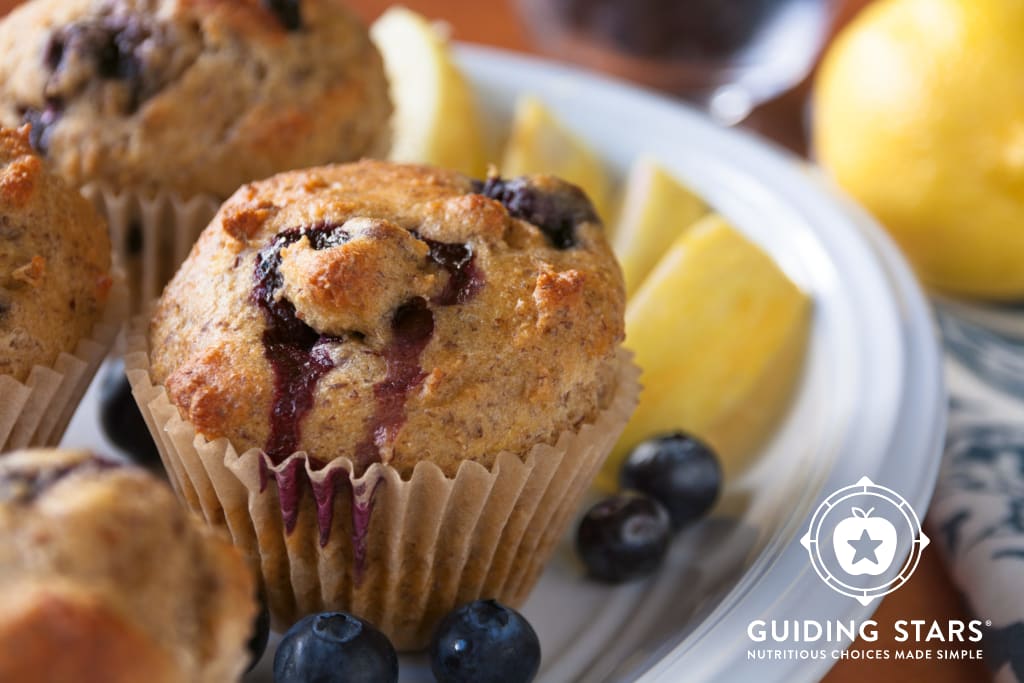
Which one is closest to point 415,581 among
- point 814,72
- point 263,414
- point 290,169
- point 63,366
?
point 263,414

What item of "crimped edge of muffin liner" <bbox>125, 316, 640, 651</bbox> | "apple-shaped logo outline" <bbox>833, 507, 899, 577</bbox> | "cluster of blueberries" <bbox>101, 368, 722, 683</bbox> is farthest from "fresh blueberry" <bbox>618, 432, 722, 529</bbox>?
"apple-shaped logo outline" <bbox>833, 507, 899, 577</bbox>

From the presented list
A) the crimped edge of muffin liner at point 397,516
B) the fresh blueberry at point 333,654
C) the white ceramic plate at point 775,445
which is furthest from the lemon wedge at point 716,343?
the fresh blueberry at point 333,654

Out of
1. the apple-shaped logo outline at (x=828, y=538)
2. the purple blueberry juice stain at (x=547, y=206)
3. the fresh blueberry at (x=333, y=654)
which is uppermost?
the purple blueberry juice stain at (x=547, y=206)

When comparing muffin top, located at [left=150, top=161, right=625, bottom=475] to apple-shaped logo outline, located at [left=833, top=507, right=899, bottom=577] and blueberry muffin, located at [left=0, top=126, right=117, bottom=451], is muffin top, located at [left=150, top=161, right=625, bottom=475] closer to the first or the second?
blueberry muffin, located at [left=0, top=126, right=117, bottom=451]

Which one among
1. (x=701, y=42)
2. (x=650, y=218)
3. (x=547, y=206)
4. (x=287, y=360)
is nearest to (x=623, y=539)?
(x=547, y=206)

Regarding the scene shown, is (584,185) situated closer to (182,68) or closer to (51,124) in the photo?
(182,68)

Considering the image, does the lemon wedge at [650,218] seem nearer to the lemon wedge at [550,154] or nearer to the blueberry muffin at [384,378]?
the lemon wedge at [550,154]
